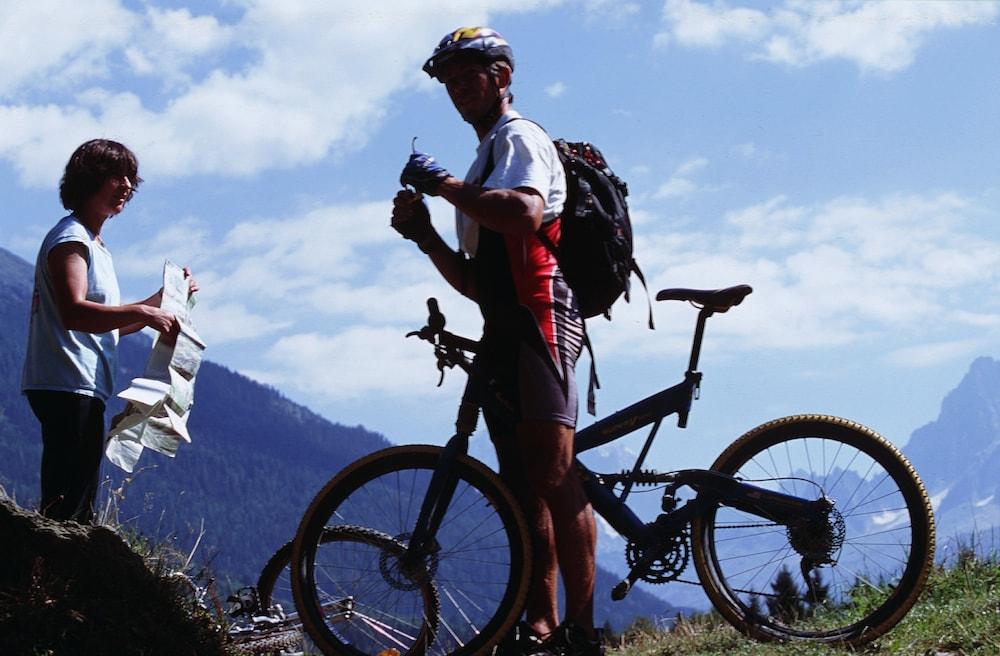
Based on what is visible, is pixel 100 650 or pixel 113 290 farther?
pixel 113 290

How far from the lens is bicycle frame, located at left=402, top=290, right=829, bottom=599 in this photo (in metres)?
4.76

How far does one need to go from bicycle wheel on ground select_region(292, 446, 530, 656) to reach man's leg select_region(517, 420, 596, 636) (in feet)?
0.37

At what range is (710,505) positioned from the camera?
5.20 metres

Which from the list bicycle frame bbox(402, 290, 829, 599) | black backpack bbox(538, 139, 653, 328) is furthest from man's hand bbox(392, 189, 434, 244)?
black backpack bbox(538, 139, 653, 328)

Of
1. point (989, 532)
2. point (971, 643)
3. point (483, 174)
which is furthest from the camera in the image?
point (989, 532)

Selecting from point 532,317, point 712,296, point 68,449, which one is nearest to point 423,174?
point 532,317

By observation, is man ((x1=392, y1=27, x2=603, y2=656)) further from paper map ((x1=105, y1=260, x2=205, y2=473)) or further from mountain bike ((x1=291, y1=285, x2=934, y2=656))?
paper map ((x1=105, y1=260, x2=205, y2=473))

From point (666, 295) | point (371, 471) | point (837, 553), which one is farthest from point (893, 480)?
point (371, 471)

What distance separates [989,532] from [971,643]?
309 centimetres

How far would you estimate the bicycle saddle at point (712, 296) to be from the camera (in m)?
5.13

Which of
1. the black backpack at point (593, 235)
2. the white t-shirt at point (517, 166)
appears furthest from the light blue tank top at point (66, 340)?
the black backpack at point (593, 235)

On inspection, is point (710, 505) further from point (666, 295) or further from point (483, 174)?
point (483, 174)

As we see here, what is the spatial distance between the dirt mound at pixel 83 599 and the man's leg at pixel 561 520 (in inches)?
54.2

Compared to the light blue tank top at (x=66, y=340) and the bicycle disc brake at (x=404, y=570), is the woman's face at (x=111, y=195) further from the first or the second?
the bicycle disc brake at (x=404, y=570)
